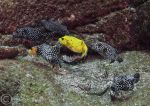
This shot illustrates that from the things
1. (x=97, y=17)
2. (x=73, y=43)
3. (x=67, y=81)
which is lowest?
(x=67, y=81)

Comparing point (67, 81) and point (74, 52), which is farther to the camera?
point (74, 52)

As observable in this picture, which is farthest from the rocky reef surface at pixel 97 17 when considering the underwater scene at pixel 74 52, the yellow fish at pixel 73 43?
the yellow fish at pixel 73 43

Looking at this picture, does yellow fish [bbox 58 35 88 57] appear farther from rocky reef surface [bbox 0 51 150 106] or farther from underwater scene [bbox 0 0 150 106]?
rocky reef surface [bbox 0 51 150 106]

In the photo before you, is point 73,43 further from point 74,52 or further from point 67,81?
point 67,81

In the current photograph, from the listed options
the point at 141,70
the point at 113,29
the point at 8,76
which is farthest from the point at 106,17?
the point at 8,76

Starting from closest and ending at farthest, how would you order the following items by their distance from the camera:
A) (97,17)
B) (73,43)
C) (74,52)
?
(73,43) → (74,52) → (97,17)

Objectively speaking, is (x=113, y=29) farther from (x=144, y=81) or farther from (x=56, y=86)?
(x=56, y=86)

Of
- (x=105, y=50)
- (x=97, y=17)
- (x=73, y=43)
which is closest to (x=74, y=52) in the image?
(x=73, y=43)
